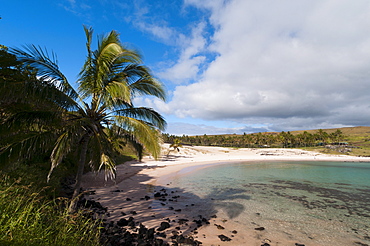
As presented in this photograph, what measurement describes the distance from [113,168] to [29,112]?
3.38m

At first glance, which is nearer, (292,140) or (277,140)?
(292,140)

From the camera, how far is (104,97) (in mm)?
7406

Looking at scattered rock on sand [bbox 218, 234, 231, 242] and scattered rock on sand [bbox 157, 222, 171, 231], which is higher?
scattered rock on sand [bbox 157, 222, 171, 231]

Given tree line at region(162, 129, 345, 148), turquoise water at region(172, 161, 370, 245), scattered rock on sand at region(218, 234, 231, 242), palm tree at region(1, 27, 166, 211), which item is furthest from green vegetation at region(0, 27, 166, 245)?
tree line at region(162, 129, 345, 148)

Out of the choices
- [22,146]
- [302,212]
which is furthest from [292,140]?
[22,146]

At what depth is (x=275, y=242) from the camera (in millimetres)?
7535

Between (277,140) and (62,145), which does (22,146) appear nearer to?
(62,145)

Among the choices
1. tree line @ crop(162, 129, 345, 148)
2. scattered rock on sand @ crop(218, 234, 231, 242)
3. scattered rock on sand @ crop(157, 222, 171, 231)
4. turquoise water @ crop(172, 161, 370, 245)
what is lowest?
turquoise water @ crop(172, 161, 370, 245)

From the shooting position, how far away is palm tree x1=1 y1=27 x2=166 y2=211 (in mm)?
6660

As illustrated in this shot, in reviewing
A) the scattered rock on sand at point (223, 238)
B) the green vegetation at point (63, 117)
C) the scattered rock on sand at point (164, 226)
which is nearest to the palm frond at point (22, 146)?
the green vegetation at point (63, 117)

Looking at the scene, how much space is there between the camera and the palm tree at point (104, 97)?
666 centimetres

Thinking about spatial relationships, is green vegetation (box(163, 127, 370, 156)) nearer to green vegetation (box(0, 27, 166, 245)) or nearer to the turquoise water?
the turquoise water

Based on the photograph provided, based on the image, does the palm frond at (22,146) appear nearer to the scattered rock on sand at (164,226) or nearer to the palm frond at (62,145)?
the palm frond at (62,145)

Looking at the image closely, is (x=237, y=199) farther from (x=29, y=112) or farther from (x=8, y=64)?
(x=8, y=64)
